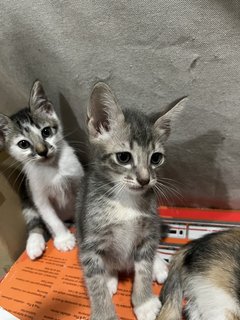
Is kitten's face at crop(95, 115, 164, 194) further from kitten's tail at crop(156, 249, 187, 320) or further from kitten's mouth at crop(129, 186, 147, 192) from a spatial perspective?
kitten's tail at crop(156, 249, 187, 320)

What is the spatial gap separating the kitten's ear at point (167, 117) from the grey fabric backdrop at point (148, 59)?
0.14 m

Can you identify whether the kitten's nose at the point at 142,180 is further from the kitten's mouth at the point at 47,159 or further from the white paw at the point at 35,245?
the white paw at the point at 35,245

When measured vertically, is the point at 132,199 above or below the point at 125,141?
below

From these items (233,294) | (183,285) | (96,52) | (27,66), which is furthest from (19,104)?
(233,294)

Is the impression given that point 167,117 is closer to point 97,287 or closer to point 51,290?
point 97,287

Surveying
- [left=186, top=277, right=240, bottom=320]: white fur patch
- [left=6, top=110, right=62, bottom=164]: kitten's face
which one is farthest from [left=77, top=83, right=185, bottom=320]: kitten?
[left=6, top=110, right=62, bottom=164]: kitten's face

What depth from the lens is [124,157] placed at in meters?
0.99

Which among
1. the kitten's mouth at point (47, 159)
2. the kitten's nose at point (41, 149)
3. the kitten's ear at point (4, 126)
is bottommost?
the kitten's mouth at point (47, 159)

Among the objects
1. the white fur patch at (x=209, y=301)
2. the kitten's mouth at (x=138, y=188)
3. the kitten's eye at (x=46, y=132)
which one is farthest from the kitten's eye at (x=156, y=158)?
the kitten's eye at (x=46, y=132)

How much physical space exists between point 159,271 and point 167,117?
545 millimetres

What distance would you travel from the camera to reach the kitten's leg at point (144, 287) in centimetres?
101

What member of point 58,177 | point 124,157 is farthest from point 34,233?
point 124,157

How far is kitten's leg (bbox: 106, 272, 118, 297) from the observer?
1.13 m

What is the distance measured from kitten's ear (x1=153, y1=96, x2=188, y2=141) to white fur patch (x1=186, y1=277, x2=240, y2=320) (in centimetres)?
47
